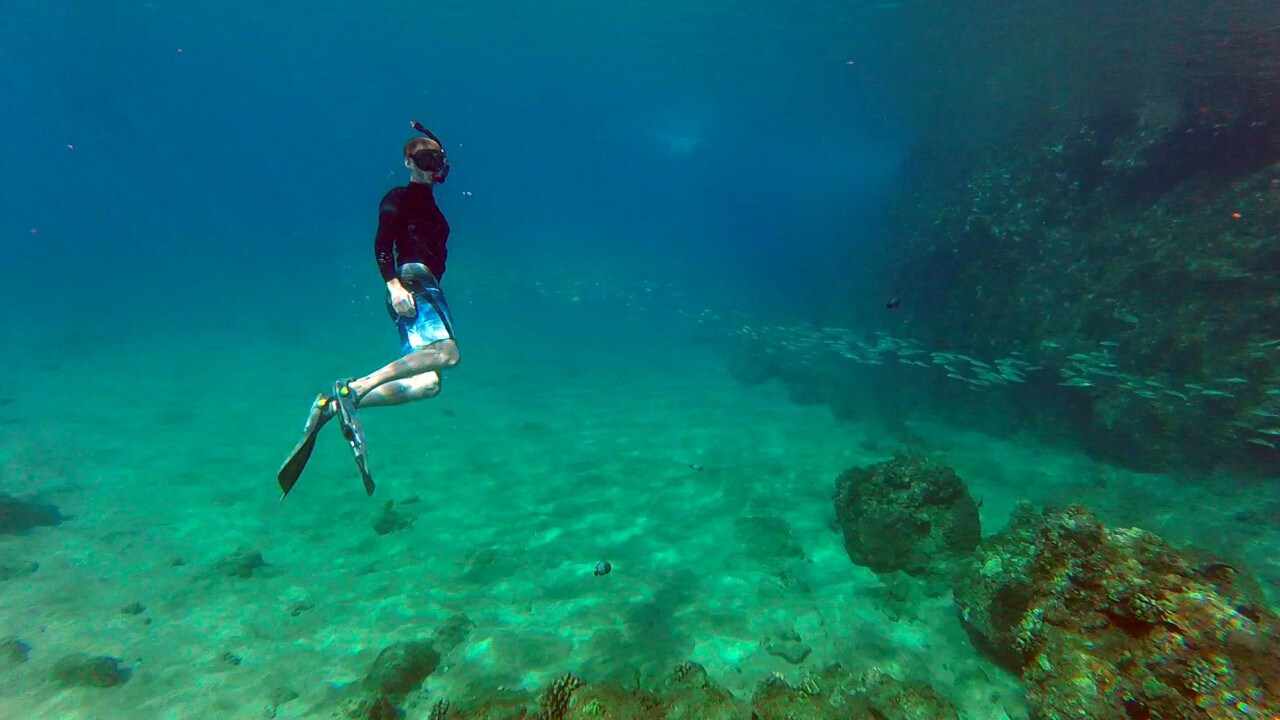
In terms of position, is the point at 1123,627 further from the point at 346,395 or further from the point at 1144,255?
the point at 1144,255

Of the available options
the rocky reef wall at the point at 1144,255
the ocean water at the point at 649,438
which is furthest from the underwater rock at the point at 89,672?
the rocky reef wall at the point at 1144,255

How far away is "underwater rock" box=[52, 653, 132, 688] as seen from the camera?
19.4 ft

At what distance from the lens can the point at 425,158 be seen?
18.8ft

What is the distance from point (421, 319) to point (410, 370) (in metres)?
0.61

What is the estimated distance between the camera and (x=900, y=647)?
5.66 metres

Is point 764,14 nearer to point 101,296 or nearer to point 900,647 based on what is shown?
point 900,647

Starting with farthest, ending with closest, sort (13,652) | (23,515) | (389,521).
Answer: (23,515), (389,521), (13,652)

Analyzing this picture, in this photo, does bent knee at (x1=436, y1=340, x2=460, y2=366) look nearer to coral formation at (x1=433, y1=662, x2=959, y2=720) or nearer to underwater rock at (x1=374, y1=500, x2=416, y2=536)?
coral formation at (x1=433, y1=662, x2=959, y2=720)

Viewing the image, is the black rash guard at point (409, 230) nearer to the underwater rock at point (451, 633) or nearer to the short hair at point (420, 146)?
the short hair at point (420, 146)

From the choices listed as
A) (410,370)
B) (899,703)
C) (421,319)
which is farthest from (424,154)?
(899,703)

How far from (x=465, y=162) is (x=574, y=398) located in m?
114

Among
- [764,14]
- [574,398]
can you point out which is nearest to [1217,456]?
[574,398]

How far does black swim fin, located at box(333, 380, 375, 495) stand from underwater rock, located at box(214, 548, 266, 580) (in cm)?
558

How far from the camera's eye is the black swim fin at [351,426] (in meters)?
4.98
